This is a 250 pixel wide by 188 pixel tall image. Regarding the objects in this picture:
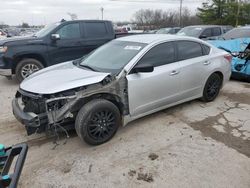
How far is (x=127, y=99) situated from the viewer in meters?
3.68

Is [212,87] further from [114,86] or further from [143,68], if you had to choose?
[114,86]

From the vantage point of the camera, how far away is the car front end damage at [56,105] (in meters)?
3.15

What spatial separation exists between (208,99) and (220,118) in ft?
2.57

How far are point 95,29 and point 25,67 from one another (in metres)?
2.49

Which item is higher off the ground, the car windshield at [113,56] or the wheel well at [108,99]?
the car windshield at [113,56]

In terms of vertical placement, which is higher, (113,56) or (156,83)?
(113,56)

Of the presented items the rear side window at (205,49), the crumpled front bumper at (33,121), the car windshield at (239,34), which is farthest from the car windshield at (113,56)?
the car windshield at (239,34)

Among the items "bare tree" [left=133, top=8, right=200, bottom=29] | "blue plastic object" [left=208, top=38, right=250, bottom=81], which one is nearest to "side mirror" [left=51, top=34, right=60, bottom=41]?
"blue plastic object" [left=208, top=38, right=250, bottom=81]

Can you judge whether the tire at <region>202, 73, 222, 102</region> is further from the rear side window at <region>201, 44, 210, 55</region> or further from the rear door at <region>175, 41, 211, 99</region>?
the rear side window at <region>201, 44, 210, 55</region>

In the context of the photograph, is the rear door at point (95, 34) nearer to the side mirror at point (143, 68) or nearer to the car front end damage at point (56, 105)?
the side mirror at point (143, 68)

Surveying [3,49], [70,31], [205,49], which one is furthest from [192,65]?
[3,49]

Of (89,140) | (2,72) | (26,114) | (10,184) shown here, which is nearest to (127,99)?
(89,140)

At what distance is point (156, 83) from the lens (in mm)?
3963

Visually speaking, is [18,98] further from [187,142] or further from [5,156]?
[187,142]
